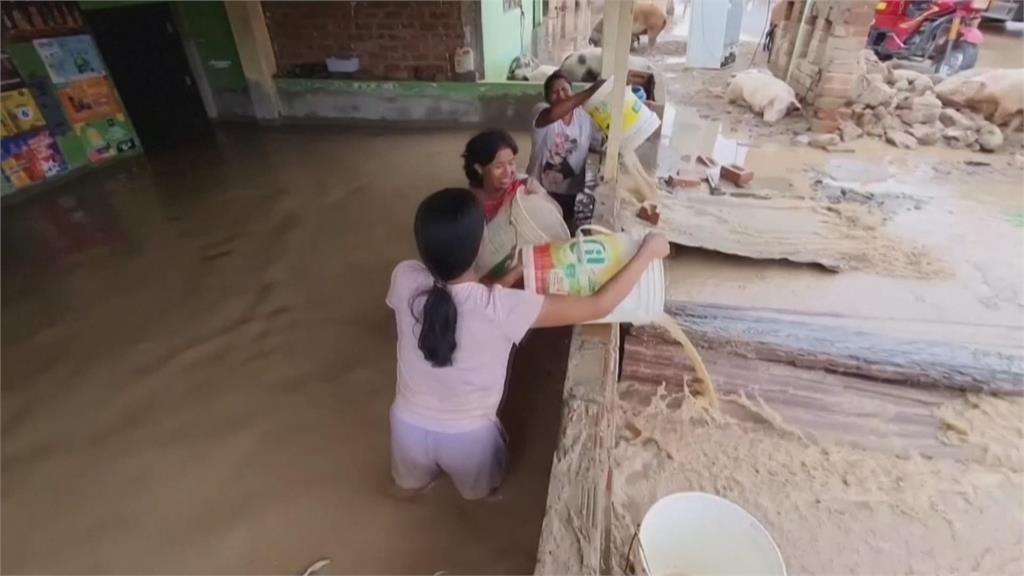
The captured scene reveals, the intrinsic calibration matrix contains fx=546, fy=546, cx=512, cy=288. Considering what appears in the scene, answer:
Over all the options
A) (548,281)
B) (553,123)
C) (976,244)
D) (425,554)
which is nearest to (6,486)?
(425,554)

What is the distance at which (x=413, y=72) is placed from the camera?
4.99 metres

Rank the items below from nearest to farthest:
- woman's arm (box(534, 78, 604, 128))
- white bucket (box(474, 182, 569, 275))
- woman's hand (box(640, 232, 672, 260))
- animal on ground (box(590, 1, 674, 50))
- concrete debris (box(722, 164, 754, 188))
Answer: woman's hand (box(640, 232, 672, 260))
white bucket (box(474, 182, 569, 275))
woman's arm (box(534, 78, 604, 128))
concrete debris (box(722, 164, 754, 188))
animal on ground (box(590, 1, 674, 50))

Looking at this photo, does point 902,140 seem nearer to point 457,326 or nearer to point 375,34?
point 375,34

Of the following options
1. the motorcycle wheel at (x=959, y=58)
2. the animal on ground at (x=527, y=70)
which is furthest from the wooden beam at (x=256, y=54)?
the motorcycle wheel at (x=959, y=58)

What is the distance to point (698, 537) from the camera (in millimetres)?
1233

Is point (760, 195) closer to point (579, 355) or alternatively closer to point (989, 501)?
point (989, 501)

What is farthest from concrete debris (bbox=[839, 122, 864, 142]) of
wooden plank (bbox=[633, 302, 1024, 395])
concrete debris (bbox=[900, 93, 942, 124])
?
wooden plank (bbox=[633, 302, 1024, 395])

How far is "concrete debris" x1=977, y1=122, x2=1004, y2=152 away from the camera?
13.4 ft

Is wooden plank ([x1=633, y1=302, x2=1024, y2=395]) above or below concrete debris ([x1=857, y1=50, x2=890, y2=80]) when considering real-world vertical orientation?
below

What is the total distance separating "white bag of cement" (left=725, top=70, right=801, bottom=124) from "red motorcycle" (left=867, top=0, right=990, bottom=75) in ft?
5.28

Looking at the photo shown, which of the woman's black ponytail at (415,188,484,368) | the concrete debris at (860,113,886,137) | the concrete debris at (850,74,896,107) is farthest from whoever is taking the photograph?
the concrete debris at (850,74,896,107)

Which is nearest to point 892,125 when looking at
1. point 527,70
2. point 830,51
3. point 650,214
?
point 830,51

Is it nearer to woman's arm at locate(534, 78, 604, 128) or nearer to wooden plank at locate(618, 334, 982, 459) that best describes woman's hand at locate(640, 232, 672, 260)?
wooden plank at locate(618, 334, 982, 459)

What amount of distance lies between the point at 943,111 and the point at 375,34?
192 inches
